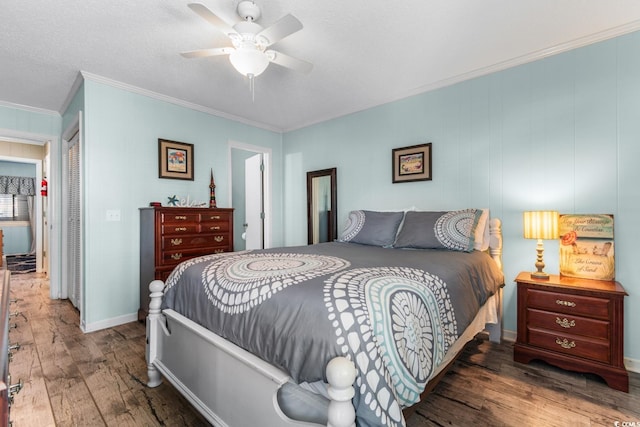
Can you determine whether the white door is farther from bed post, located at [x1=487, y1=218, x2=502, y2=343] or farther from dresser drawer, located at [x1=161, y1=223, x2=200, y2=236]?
bed post, located at [x1=487, y1=218, x2=502, y2=343]

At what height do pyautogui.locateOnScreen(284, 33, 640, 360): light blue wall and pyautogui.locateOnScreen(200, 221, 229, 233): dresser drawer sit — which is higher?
pyautogui.locateOnScreen(284, 33, 640, 360): light blue wall

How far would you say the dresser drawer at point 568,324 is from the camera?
191cm

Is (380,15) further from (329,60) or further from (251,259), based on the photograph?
(251,259)

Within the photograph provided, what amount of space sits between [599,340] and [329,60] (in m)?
2.84

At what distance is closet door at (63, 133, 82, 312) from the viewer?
130 inches

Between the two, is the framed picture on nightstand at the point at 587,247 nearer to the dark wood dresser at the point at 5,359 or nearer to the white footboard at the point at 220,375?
the white footboard at the point at 220,375

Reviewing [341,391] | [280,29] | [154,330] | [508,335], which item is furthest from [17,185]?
[508,335]

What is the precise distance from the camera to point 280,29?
68.7 inches

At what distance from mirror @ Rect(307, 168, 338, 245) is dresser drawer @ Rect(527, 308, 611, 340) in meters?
2.32

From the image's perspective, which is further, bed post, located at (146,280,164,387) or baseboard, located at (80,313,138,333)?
baseboard, located at (80,313,138,333)

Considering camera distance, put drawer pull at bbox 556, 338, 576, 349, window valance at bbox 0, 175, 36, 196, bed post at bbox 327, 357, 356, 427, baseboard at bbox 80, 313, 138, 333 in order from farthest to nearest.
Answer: window valance at bbox 0, 175, 36, 196, baseboard at bbox 80, 313, 138, 333, drawer pull at bbox 556, 338, 576, 349, bed post at bbox 327, 357, 356, 427

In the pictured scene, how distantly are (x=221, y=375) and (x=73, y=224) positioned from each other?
327 cm

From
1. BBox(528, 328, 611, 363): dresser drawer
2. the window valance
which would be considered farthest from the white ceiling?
the window valance

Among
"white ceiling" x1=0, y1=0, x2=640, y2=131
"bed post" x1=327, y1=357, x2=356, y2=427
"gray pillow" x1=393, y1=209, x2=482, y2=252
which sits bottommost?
"bed post" x1=327, y1=357, x2=356, y2=427
